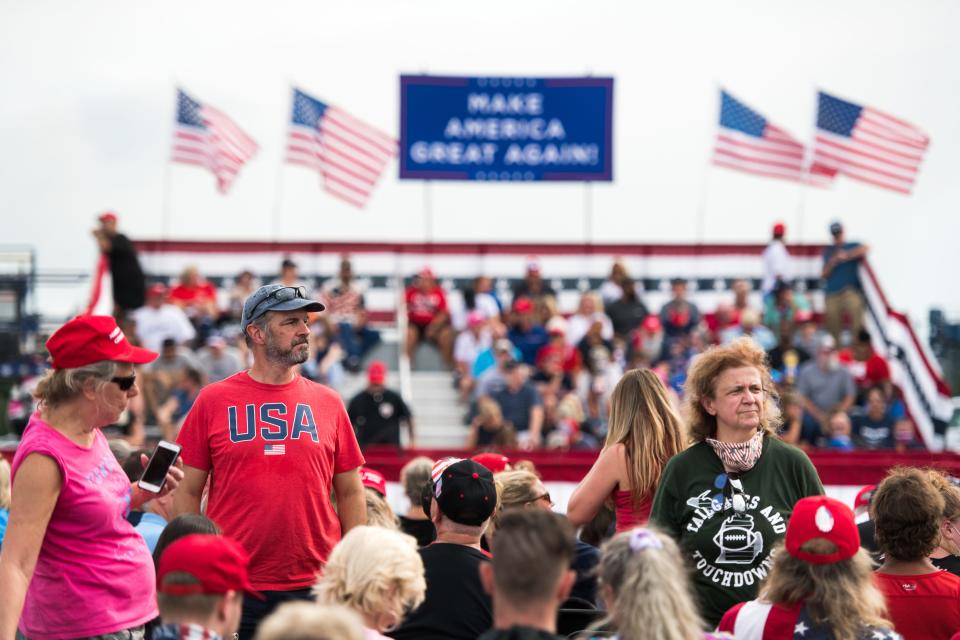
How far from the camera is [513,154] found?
24531mm

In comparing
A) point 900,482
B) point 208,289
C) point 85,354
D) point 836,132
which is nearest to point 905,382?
point 836,132

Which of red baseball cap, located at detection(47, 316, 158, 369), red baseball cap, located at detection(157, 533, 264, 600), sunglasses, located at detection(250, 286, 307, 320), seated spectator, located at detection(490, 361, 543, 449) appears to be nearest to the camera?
red baseball cap, located at detection(157, 533, 264, 600)

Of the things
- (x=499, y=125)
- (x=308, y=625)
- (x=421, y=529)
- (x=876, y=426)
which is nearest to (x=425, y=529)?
(x=421, y=529)

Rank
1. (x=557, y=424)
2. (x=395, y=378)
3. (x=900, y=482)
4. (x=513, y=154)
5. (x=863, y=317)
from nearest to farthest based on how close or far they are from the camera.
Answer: (x=900, y=482), (x=557, y=424), (x=395, y=378), (x=863, y=317), (x=513, y=154)

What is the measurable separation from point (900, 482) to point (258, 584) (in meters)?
2.62

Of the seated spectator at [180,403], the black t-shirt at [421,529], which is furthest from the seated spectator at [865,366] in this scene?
the black t-shirt at [421,529]

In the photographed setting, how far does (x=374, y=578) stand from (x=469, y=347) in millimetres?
13941

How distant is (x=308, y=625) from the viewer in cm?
360

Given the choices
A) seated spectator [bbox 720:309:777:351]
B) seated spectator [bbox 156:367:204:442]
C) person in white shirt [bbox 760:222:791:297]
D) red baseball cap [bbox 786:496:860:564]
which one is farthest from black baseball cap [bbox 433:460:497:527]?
person in white shirt [bbox 760:222:791:297]

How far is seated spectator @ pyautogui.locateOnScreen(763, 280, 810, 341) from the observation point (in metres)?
20.4

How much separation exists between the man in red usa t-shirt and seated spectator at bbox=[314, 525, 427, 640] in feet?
2.88

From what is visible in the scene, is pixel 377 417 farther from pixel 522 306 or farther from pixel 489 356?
pixel 522 306

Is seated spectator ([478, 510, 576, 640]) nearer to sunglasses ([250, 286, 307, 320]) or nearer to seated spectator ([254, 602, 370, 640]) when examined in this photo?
seated spectator ([254, 602, 370, 640])

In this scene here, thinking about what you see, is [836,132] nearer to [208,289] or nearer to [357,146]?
[357,146]
